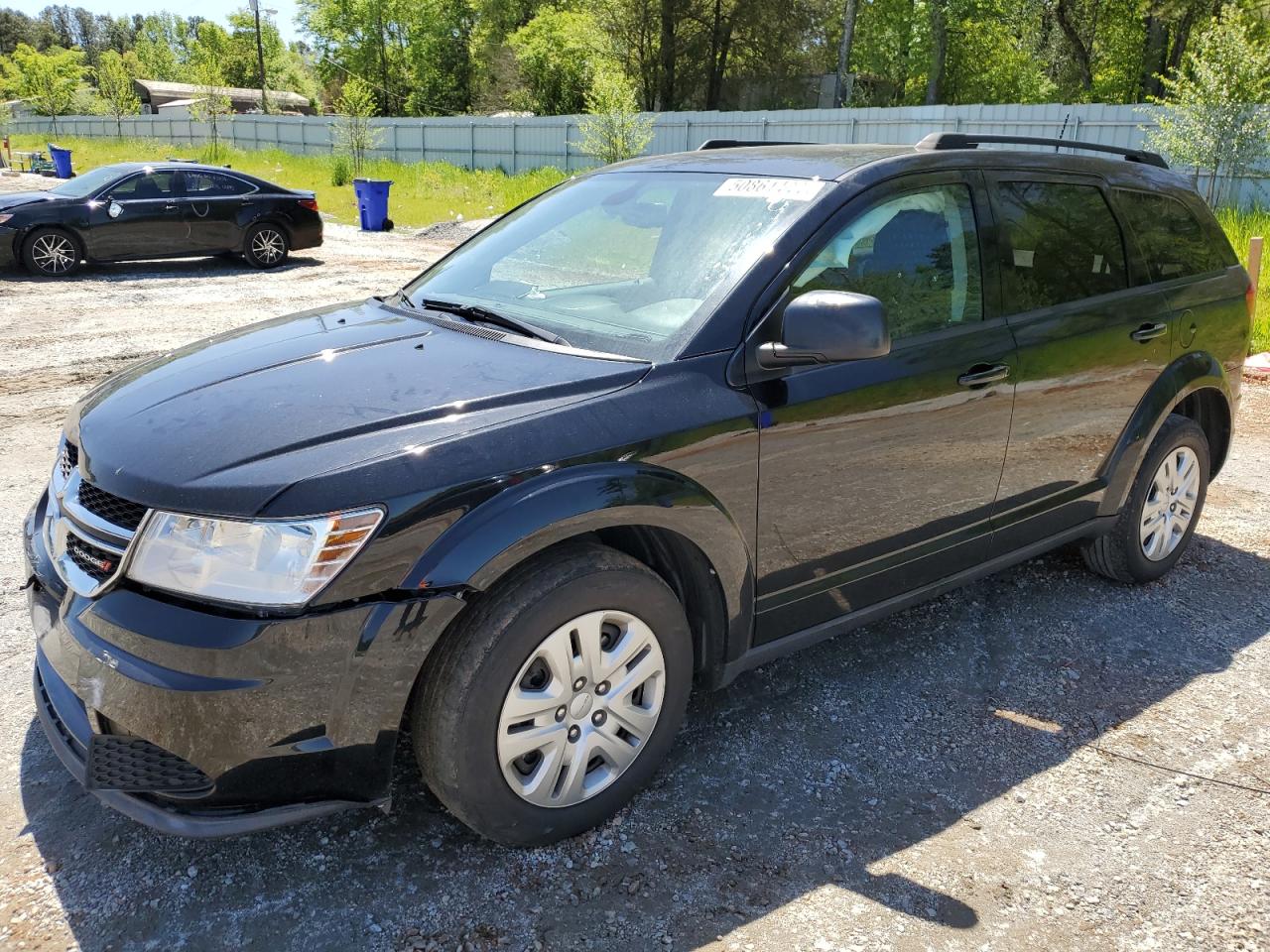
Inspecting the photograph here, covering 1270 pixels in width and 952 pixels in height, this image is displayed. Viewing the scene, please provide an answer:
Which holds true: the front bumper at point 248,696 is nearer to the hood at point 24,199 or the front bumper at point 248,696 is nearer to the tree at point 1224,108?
the hood at point 24,199

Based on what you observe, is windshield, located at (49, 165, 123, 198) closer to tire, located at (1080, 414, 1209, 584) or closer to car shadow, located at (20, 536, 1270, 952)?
car shadow, located at (20, 536, 1270, 952)

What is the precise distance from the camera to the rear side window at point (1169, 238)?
4297 mm

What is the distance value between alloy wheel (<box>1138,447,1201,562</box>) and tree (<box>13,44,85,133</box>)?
65.2 m

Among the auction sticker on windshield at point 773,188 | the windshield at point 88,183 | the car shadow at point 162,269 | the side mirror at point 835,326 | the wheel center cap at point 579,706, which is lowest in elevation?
the car shadow at point 162,269

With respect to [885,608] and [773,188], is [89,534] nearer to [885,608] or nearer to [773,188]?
[773,188]

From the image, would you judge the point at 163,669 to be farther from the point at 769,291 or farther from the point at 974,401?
the point at 974,401

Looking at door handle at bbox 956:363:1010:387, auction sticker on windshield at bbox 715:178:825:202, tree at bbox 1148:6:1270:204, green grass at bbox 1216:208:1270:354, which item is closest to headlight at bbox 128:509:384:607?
auction sticker on windshield at bbox 715:178:825:202

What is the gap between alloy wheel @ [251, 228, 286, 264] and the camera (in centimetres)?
1529

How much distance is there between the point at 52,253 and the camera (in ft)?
44.5

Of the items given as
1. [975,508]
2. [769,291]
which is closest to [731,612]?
[769,291]

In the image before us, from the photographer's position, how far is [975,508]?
3656mm

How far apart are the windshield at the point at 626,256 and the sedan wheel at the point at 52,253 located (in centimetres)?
1191

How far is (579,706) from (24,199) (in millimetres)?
14075

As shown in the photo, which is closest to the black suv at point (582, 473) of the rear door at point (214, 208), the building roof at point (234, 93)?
the rear door at point (214, 208)
